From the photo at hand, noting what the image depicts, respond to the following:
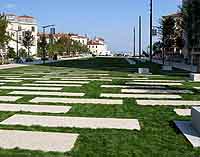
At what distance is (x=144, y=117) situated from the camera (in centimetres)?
910

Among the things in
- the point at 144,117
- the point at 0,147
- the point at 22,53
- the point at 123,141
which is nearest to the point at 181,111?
the point at 144,117

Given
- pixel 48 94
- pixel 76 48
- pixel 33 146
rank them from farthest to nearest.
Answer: pixel 76 48, pixel 48 94, pixel 33 146

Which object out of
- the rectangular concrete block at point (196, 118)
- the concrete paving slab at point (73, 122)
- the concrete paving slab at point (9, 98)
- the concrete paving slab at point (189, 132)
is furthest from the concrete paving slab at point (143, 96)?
the rectangular concrete block at point (196, 118)

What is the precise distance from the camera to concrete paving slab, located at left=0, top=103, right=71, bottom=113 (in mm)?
9852

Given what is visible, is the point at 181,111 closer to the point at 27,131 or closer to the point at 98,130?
the point at 98,130

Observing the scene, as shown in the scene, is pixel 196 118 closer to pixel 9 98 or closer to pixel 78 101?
pixel 78 101

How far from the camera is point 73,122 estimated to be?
27.6ft

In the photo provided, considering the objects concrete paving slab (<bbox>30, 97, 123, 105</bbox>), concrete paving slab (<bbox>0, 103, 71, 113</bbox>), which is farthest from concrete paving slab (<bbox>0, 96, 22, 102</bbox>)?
concrete paving slab (<bbox>0, 103, 71, 113</bbox>)

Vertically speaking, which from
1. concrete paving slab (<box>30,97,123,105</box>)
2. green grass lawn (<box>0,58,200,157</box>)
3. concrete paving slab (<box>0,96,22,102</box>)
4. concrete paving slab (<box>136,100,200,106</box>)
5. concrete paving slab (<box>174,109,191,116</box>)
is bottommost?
green grass lawn (<box>0,58,200,157</box>)

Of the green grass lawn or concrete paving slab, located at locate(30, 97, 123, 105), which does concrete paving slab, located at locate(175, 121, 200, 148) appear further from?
concrete paving slab, located at locate(30, 97, 123, 105)

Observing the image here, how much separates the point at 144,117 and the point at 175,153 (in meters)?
2.97

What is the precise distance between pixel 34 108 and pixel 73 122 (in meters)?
2.12

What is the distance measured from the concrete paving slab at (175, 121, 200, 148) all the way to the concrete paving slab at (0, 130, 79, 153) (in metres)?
2.05

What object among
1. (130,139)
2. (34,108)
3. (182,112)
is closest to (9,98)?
(34,108)
